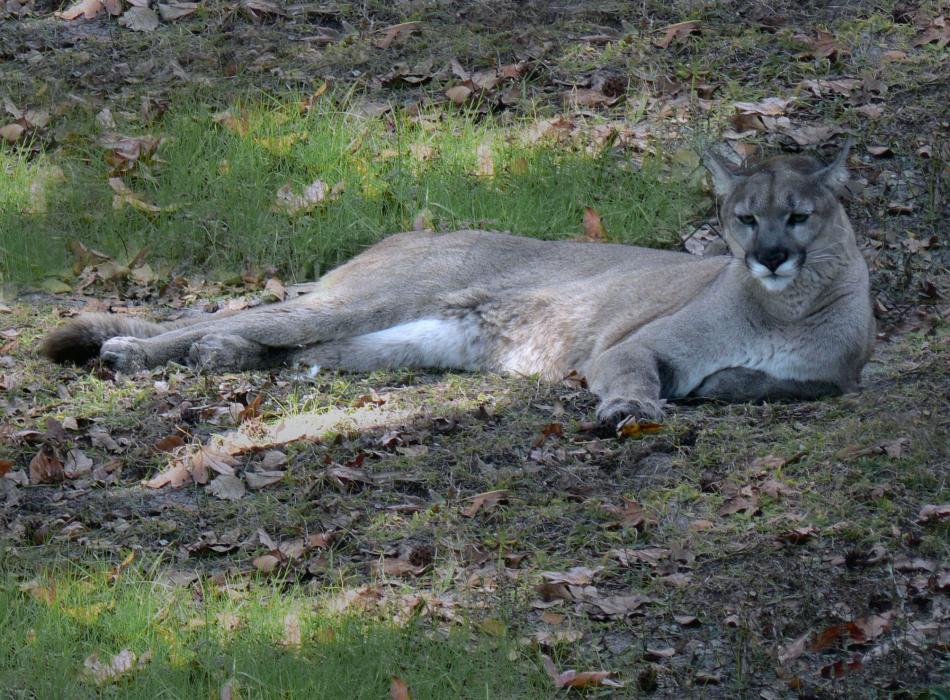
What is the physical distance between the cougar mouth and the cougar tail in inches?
128

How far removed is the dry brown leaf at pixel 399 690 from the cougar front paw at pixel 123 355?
3600 millimetres

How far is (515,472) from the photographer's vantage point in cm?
526

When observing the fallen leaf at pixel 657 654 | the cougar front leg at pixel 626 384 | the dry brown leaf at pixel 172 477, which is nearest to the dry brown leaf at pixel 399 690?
the fallen leaf at pixel 657 654

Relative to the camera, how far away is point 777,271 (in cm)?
608

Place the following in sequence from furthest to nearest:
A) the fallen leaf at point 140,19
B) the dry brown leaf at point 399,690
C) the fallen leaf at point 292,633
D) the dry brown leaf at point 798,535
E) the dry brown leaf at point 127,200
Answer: the fallen leaf at point 140,19
the dry brown leaf at point 127,200
the dry brown leaf at point 798,535
the fallen leaf at point 292,633
the dry brown leaf at point 399,690

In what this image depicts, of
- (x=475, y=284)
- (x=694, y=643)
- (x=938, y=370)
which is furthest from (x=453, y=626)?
(x=475, y=284)

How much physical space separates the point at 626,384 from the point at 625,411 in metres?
0.28

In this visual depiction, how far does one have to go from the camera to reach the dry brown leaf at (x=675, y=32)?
9.76m

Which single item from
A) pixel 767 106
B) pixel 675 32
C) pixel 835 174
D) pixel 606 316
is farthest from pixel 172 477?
pixel 675 32

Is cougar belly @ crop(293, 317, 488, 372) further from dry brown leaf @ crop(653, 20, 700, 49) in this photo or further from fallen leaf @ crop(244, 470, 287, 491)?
dry brown leaf @ crop(653, 20, 700, 49)

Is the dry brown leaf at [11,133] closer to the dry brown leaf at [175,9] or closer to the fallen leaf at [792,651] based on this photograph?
the dry brown leaf at [175,9]

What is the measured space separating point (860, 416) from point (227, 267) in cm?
425

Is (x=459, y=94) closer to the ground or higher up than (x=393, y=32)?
closer to the ground

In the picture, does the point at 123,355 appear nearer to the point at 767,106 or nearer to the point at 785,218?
the point at 785,218
